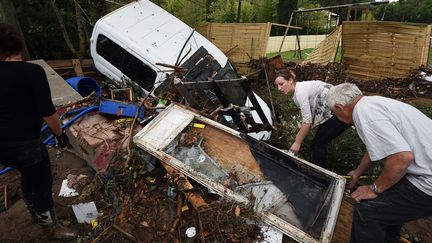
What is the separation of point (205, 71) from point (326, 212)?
2.76 meters

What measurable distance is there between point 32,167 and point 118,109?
1.96m

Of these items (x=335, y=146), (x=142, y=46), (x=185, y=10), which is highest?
(x=185, y=10)

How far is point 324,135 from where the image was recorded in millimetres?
3670

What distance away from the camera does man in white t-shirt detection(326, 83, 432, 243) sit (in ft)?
6.50

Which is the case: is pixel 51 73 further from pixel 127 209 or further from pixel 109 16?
pixel 127 209

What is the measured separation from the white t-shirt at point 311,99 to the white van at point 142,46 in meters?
1.42

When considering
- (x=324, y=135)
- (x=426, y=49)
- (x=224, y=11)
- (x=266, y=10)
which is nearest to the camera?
(x=324, y=135)

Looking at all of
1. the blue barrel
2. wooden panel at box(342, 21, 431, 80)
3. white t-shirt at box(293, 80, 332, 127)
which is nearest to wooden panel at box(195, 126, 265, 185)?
white t-shirt at box(293, 80, 332, 127)

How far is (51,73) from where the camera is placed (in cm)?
598

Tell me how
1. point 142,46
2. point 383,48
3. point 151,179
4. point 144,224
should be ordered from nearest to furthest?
point 144,224 → point 151,179 → point 142,46 → point 383,48

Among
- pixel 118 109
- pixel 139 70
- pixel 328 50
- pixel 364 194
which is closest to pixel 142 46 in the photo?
pixel 139 70

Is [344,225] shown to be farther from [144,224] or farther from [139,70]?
[139,70]

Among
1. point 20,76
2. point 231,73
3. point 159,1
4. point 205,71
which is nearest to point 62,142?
point 20,76

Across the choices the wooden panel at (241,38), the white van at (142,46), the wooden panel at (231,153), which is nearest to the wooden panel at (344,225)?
the wooden panel at (231,153)
